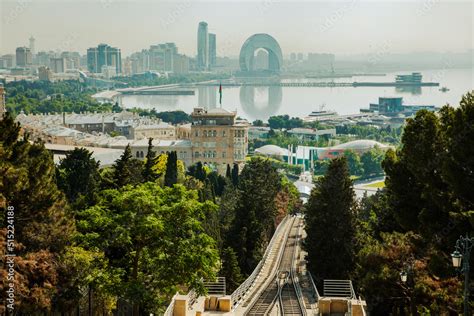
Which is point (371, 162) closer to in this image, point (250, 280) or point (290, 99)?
point (250, 280)

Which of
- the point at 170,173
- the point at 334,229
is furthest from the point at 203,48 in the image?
the point at 334,229

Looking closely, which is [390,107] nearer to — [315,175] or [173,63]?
[315,175]

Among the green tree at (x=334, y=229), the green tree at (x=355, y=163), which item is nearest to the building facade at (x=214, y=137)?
the green tree at (x=355, y=163)

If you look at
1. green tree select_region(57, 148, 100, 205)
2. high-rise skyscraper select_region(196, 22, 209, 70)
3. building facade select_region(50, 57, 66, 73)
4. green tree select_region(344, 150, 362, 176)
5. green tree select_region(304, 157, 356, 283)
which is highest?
high-rise skyscraper select_region(196, 22, 209, 70)

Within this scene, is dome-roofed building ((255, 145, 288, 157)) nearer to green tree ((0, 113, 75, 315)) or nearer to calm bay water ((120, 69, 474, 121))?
calm bay water ((120, 69, 474, 121))

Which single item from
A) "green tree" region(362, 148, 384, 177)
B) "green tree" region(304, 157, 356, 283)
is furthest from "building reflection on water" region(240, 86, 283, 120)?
"green tree" region(304, 157, 356, 283)

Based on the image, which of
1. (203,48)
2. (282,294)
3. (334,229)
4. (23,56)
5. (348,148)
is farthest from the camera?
(203,48)
